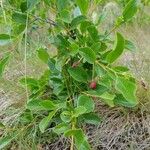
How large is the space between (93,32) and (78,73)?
155 millimetres

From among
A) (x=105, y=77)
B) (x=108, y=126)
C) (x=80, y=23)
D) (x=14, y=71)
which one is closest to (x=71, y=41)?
(x=80, y=23)

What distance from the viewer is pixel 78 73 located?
5.40 ft

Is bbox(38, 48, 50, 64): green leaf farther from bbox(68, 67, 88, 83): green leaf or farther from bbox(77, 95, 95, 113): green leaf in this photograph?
bbox(77, 95, 95, 113): green leaf

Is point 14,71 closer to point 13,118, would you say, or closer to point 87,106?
point 13,118

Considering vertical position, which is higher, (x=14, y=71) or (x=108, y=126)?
(x=14, y=71)

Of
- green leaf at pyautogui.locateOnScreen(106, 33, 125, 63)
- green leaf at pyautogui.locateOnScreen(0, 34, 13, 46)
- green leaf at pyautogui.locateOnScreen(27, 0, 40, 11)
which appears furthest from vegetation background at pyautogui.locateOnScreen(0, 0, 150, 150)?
green leaf at pyautogui.locateOnScreen(106, 33, 125, 63)

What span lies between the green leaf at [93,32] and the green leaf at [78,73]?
4.7 inches

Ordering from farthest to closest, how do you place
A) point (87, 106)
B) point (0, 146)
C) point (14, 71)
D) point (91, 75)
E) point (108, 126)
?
point (14, 71) < point (108, 126) < point (0, 146) < point (91, 75) < point (87, 106)

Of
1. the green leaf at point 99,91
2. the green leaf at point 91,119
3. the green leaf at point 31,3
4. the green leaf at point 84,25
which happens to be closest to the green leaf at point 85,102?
the green leaf at point 99,91

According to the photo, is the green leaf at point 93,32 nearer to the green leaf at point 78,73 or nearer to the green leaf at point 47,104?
the green leaf at point 78,73

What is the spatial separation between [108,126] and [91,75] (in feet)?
1.22

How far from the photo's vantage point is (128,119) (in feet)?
6.59

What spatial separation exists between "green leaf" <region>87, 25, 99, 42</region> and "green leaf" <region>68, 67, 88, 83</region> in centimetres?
12

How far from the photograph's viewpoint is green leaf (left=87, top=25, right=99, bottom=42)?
160 centimetres
